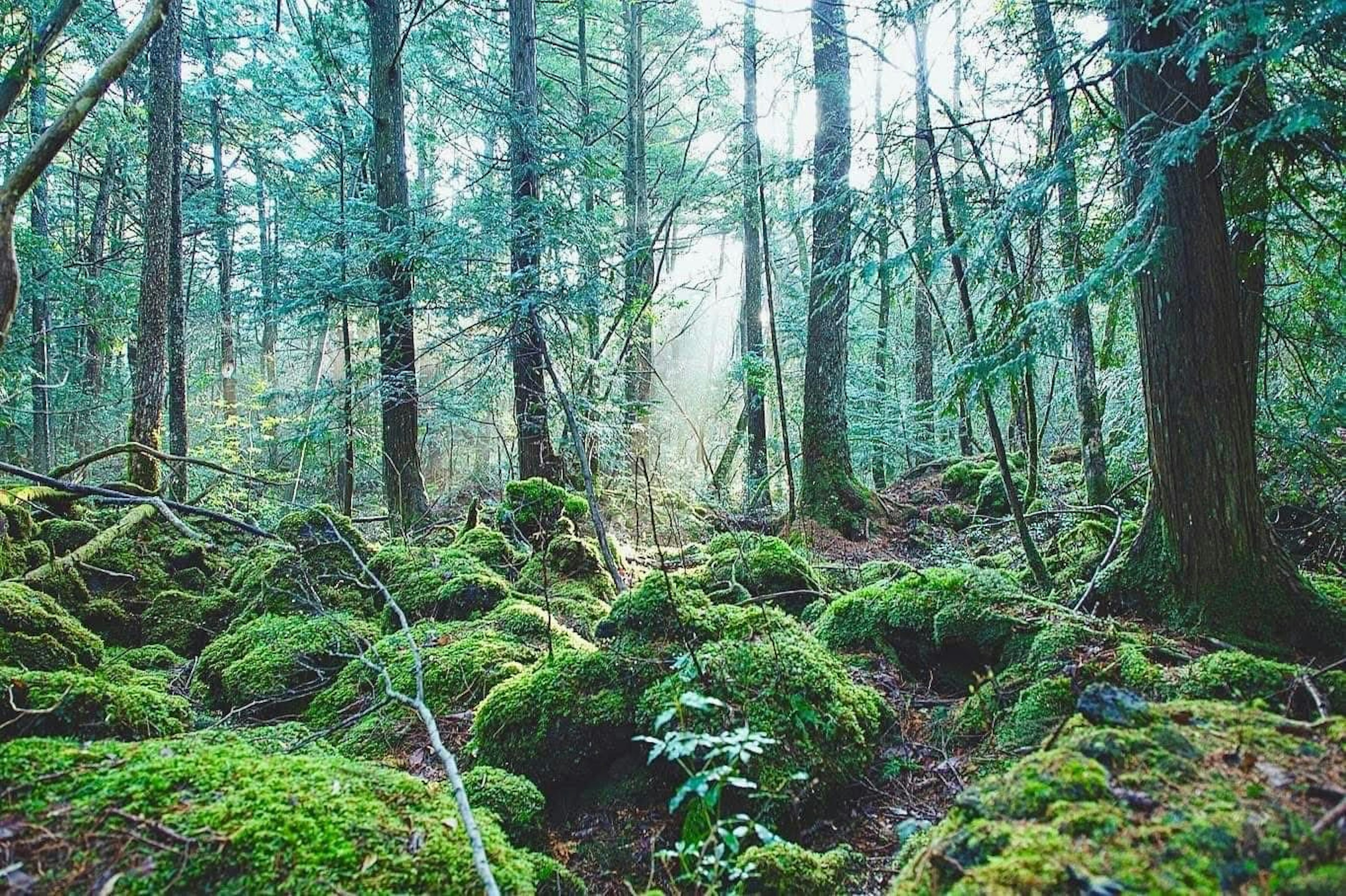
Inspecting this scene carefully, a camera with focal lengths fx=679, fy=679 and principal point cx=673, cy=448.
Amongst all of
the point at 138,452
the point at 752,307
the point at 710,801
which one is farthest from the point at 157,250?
Answer: the point at 710,801

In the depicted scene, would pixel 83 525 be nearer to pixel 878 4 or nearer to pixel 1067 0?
pixel 878 4

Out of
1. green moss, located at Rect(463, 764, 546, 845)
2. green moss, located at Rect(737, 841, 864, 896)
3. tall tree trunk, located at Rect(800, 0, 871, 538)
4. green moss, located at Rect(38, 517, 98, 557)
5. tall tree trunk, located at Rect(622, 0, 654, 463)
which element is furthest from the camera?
tall tree trunk, located at Rect(622, 0, 654, 463)

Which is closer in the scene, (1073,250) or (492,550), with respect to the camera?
(1073,250)

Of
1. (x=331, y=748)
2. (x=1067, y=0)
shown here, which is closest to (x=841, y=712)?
(x=331, y=748)

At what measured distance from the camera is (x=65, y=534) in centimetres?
648

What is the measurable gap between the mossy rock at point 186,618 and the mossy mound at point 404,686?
2.10 m

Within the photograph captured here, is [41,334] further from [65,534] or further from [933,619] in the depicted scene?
[933,619]

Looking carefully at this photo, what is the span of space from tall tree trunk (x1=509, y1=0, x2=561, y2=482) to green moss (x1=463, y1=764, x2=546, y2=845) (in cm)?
557

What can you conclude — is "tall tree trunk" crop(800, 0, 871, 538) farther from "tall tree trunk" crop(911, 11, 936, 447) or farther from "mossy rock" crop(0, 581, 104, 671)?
"mossy rock" crop(0, 581, 104, 671)

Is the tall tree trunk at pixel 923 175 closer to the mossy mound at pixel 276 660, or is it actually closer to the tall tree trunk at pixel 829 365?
the tall tree trunk at pixel 829 365

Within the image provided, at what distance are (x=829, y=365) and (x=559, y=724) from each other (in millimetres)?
7702

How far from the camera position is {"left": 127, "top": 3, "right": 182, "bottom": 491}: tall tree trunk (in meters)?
9.27

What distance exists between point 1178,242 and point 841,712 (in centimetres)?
344

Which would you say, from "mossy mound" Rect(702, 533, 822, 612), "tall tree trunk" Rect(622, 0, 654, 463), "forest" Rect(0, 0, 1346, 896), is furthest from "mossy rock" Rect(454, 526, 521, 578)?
"tall tree trunk" Rect(622, 0, 654, 463)
